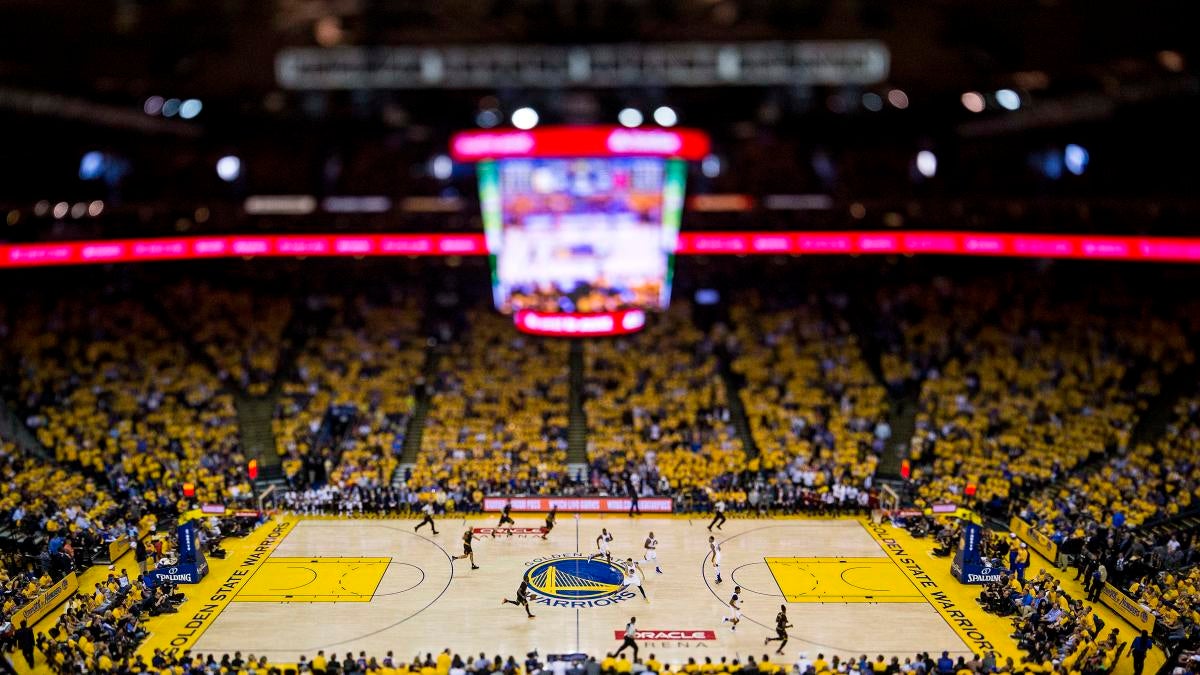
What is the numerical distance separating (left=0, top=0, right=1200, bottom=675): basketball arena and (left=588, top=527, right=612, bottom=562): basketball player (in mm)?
261

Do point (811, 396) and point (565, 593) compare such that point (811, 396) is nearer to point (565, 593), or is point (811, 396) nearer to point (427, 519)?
point (565, 593)

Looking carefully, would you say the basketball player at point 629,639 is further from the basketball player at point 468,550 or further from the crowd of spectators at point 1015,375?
the crowd of spectators at point 1015,375

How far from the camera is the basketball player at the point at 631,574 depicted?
26.9 metres

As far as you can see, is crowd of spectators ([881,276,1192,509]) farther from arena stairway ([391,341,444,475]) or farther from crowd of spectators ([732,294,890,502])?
arena stairway ([391,341,444,475])

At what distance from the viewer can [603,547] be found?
2978 centimetres

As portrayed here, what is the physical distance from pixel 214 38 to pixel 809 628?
71.5 ft

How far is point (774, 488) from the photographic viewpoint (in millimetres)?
34094

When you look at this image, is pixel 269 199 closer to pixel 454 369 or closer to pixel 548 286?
pixel 454 369

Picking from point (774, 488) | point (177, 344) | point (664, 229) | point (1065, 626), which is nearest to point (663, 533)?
point (774, 488)

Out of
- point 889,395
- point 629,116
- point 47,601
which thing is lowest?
point 47,601

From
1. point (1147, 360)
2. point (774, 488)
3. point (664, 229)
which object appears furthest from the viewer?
point (1147, 360)

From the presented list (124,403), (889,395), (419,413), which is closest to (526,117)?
(419,413)

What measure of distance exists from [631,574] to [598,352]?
16131 millimetres

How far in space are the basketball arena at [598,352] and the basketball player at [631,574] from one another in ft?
0.81
